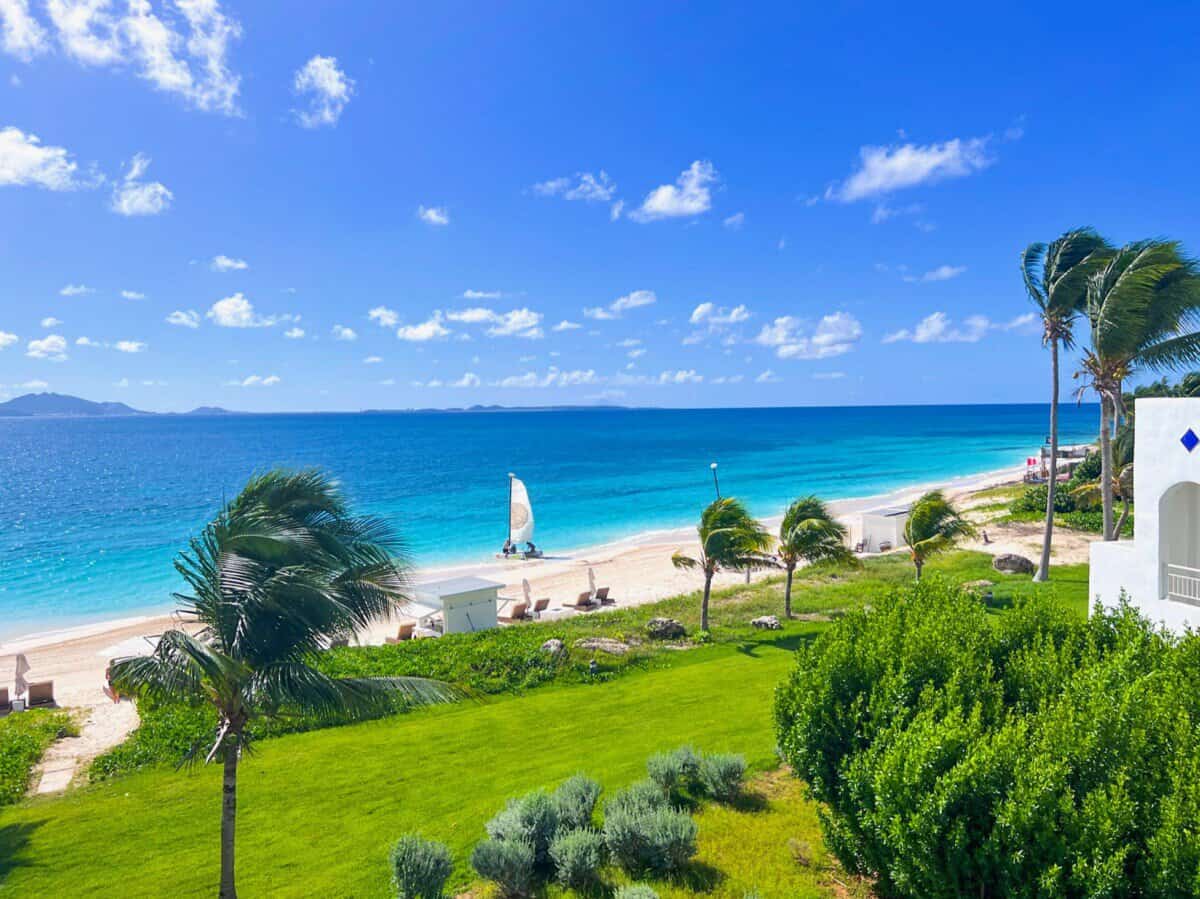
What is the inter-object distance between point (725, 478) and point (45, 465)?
366ft

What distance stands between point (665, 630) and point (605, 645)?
2345mm

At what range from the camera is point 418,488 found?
239 ft

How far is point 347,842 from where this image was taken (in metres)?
9.41

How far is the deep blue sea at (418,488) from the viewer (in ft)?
127

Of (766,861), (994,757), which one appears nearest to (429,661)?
(766,861)

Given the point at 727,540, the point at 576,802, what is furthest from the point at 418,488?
the point at 576,802

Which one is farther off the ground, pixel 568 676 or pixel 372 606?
pixel 372 606

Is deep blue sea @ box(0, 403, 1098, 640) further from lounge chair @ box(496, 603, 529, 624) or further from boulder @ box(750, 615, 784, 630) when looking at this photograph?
boulder @ box(750, 615, 784, 630)

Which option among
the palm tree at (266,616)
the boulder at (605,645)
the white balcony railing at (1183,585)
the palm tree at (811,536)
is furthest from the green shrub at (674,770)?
the palm tree at (811,536)

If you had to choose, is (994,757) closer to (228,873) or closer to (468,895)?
(468,895)

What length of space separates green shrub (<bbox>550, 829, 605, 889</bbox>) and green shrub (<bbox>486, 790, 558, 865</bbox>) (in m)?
0.29

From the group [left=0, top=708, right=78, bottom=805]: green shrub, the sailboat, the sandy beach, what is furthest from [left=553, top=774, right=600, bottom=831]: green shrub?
the sailboat

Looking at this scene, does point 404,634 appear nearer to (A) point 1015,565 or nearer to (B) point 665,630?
(B) point 665,630

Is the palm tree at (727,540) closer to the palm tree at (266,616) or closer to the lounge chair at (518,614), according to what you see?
the lounge chair at (518,614)
